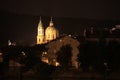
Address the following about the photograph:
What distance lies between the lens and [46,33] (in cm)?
2952

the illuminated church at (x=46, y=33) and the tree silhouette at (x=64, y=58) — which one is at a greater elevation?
the illuminated church at (x=46, y=33)

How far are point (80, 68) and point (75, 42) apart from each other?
6.18 meters

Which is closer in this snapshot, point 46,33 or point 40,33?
point 46,33

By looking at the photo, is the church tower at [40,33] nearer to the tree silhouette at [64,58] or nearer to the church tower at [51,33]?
the church tower at [51,33]

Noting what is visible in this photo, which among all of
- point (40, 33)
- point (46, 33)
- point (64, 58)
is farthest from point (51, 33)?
point (64, 58)

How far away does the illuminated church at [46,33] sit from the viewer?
29.0 meters

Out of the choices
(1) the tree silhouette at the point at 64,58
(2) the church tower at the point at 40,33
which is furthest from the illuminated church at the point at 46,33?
(1) the tree silhouette at the point at 64,58

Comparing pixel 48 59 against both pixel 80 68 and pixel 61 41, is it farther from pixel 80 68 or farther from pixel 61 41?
pixel 80 68

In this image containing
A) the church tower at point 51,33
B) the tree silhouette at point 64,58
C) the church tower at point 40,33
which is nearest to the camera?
the tree silhouette at point 64,58

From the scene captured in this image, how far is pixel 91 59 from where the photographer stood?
57.2 feet

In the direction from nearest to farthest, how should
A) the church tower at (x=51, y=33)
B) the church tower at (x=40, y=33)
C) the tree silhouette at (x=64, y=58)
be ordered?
the tree silhouette at (x=64, y=58)
the church tower at (x=51, y=33)
the church tower at (x=40, y=33)

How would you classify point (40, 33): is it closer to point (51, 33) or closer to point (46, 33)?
point (46, 33)

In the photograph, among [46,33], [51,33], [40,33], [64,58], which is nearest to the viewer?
[64,58]

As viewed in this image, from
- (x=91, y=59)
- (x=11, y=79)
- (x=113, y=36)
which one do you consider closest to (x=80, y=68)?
(x=91, y=59)
